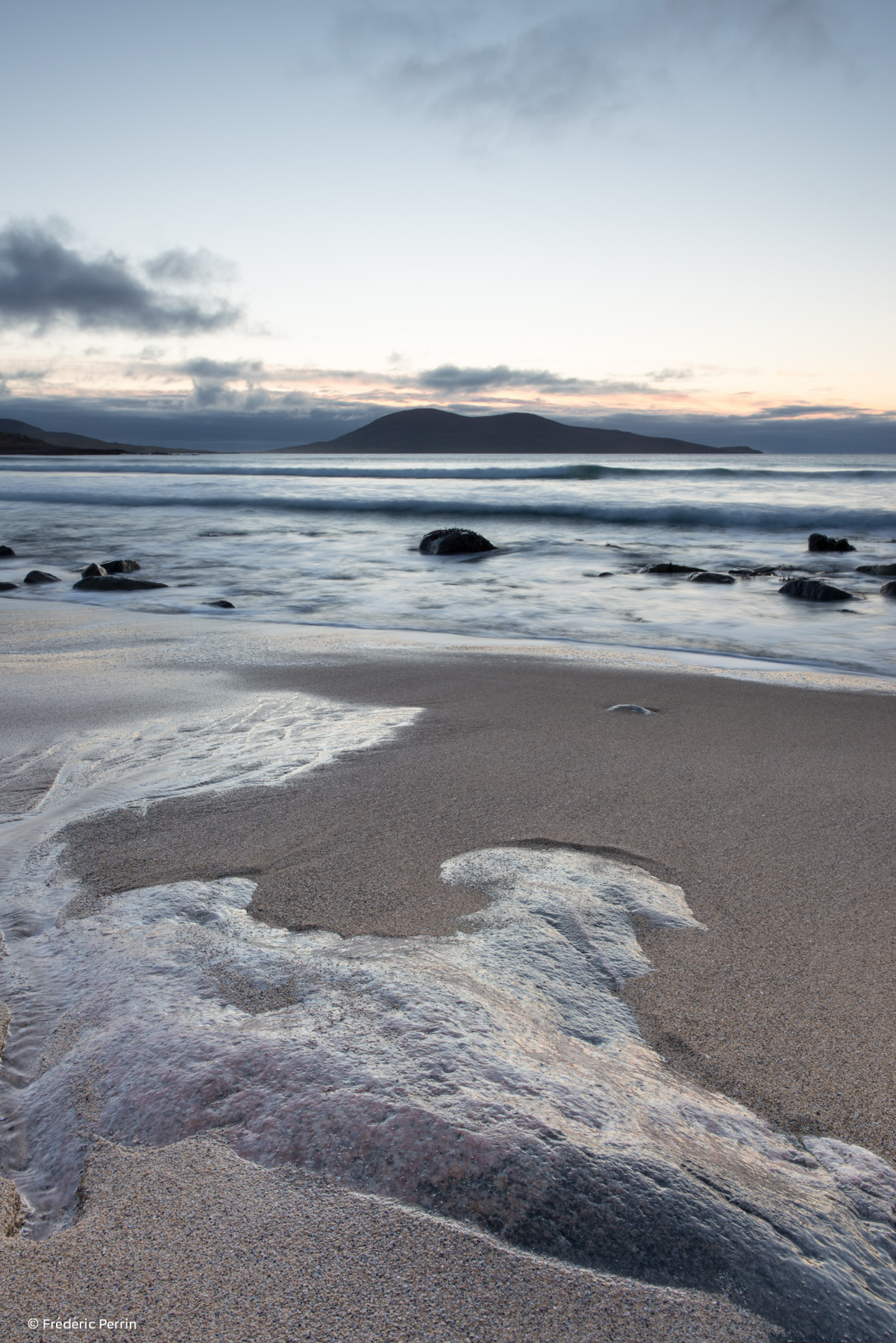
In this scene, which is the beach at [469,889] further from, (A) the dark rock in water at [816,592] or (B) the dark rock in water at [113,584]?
(A) the dark rock in water at [816,592]

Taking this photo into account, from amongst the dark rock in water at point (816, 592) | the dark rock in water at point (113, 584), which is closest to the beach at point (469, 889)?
the dark rock in water at point (113, 584)

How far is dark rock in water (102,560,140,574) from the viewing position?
8.30 meters

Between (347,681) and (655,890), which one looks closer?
(655,890)

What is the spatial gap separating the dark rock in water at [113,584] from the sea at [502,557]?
0.15 metres

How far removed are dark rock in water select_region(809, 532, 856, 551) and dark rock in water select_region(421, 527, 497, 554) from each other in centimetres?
467

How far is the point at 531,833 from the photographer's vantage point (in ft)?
6.31

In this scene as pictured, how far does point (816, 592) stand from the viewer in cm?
697

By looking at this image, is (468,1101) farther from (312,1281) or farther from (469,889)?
(469,889)

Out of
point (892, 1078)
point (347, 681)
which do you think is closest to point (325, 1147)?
point (892, 1078)

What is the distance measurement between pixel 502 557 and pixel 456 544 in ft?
2.17

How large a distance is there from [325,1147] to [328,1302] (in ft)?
0.61

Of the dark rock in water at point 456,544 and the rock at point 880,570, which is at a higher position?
the dark rock in water at point 456,544

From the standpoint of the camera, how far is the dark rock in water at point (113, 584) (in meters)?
7.05

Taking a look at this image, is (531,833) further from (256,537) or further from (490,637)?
(256,537)
